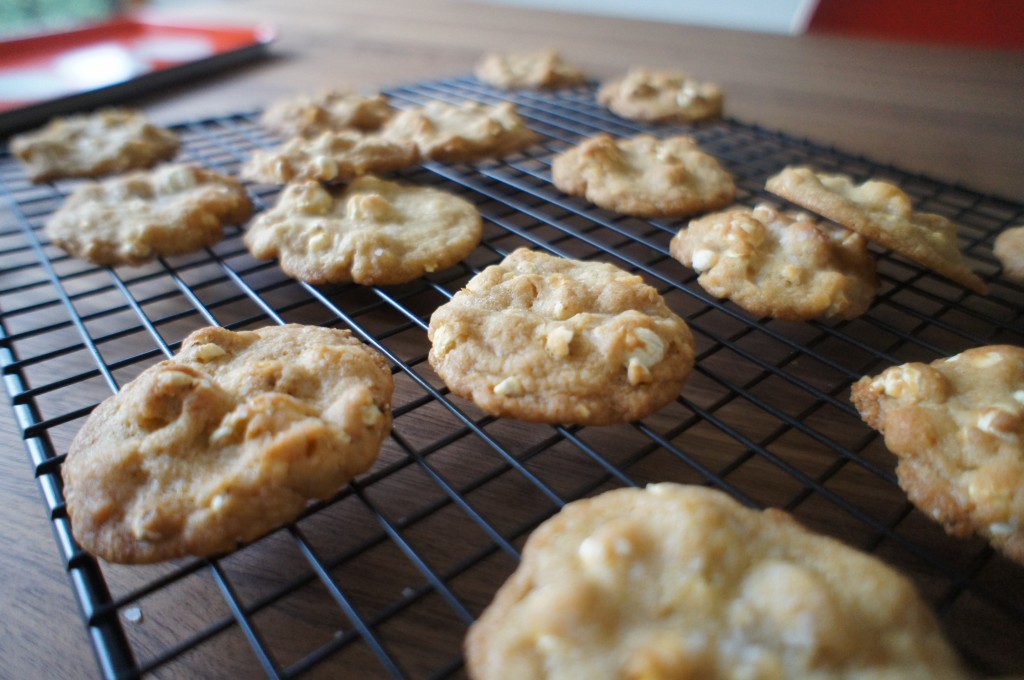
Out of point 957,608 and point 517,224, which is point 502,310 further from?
point 957,608

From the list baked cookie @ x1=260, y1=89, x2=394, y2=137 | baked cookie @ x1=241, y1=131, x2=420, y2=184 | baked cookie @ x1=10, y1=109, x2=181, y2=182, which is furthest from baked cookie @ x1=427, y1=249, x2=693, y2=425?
baked cookie @ x1=10, y1=109, x2=181, y2=182

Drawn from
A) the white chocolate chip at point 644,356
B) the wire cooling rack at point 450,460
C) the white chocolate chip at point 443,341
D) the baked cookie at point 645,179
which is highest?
the baked cookie at point 645,179

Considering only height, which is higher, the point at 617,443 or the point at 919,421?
the point at 919,421

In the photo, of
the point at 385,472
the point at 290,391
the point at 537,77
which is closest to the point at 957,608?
the point at 385,472

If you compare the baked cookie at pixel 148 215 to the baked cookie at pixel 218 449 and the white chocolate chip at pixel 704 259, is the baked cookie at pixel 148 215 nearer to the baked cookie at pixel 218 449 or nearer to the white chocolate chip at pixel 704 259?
the baked cookie at pixel 218 449

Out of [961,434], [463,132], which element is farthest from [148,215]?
[961,434]

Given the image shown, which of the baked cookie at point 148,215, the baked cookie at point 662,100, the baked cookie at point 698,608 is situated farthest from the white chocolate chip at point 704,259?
the baked cookie at point 148,215
